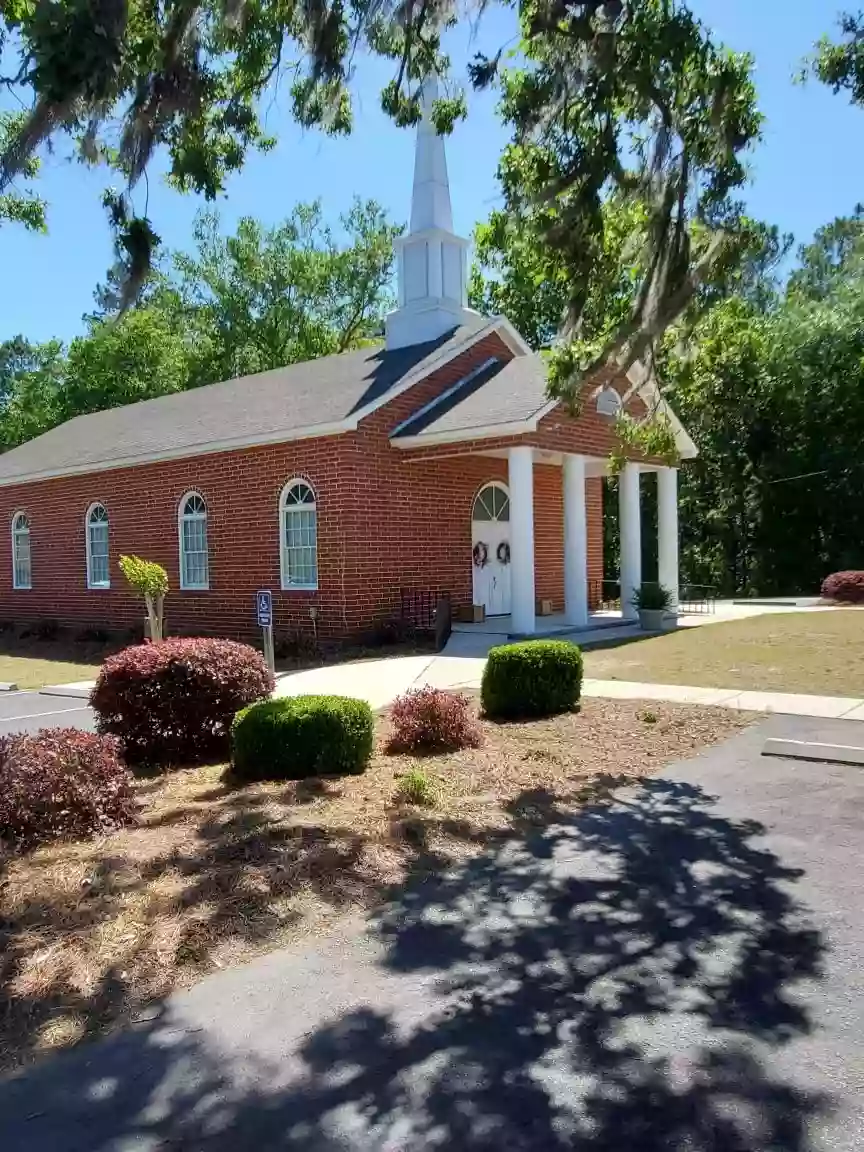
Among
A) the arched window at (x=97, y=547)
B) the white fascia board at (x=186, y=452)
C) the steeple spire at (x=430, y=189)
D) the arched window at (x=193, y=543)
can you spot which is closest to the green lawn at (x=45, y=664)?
the arched window at (x=97, y=547)

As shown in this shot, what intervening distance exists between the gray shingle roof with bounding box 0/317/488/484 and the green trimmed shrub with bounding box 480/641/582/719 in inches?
302

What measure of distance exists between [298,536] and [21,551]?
10.7 m

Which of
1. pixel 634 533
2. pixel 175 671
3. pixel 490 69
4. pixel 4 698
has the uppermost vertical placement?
pixel 490 69

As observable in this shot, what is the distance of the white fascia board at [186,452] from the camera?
16.0m

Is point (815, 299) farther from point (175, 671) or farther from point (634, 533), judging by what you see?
point (175, 671)

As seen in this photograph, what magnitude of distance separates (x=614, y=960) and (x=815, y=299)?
38683 mm

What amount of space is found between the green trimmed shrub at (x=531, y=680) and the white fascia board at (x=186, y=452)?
24.7 feet

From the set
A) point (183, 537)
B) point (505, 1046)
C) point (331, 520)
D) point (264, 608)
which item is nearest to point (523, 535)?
point (331, 520)

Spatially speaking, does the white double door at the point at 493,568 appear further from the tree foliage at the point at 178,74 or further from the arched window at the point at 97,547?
the tree foliage at the point at 178,74

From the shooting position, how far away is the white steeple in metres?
20.5

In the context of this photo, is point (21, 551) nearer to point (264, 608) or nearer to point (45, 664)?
point (45, 664)

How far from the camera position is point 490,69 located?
25.0ft

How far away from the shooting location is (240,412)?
19859 mm

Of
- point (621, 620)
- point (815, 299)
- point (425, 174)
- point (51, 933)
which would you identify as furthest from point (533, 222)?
point (815, 299)
